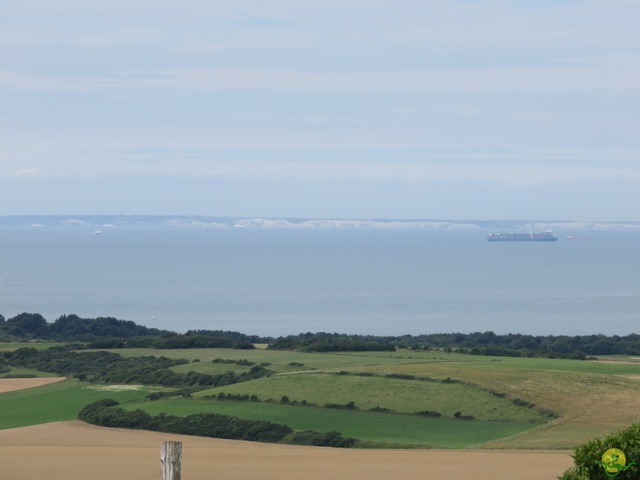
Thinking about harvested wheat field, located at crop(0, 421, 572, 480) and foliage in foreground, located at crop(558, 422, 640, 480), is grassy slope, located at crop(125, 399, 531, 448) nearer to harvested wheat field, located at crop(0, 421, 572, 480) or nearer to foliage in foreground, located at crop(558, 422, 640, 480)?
harvested wheat field, located at crop(0, 421, 572, 480)

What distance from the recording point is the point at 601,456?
9.22 metres

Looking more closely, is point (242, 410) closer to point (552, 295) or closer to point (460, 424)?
point (460, 424)

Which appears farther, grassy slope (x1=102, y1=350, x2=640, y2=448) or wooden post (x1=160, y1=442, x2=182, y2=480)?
grassy slope (x1=102, y1=350, x2=640, y2=448)

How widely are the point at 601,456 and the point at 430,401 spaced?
22796 millimetres

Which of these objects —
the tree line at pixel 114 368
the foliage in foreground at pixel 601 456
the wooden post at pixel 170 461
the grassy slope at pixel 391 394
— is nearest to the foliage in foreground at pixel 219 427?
the grassy slope at pixel 391 394

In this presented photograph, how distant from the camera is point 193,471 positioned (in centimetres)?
1839

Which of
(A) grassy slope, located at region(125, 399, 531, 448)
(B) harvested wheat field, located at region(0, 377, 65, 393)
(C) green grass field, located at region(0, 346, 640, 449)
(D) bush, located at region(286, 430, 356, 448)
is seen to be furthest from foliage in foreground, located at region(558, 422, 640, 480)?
(B) harvested wheat field, located at region(0, 377, 65, 393)

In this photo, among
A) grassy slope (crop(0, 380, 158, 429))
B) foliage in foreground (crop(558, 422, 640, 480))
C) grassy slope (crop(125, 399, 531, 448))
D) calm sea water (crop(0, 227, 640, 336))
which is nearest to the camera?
foliage in foreground (crop(558, 422, 640, 480))

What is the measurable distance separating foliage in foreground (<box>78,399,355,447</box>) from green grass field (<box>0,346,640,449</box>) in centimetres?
111

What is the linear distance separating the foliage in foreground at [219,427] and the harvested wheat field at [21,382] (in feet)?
33.7

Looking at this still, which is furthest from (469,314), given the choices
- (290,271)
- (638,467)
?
(638,467)

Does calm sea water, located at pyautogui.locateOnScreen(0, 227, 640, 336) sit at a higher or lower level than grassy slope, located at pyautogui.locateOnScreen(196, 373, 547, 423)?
higher

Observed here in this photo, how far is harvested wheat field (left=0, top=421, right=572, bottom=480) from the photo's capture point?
59.6 ft

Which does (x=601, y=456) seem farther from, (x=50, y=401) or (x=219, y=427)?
(x=50, y=401)
